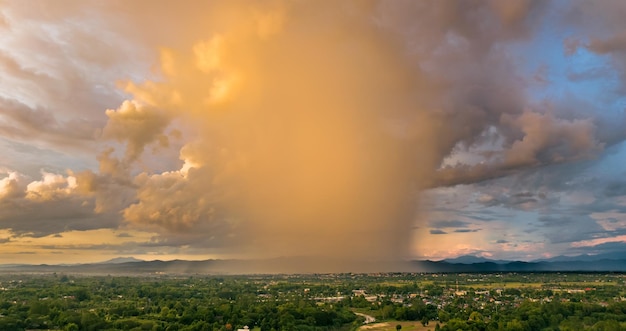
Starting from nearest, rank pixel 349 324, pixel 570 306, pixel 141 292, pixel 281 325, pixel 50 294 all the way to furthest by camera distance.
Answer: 1. pixel 281 325
2. pixel 349 324
3. pixel 570 306
4. pixel 50 294
5. pixel 141 292

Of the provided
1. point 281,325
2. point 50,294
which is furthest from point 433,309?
point 50,294

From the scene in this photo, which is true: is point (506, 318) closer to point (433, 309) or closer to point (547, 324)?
point (547, 324)

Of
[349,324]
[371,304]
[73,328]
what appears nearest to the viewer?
[73,328]

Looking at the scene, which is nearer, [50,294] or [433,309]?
[433,309]

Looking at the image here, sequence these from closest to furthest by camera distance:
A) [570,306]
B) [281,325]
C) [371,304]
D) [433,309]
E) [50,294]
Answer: [281,325] → [570,306] → [433,309] → [371,304] → [50,294]

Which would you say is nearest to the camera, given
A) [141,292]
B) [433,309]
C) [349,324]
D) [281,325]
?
[281,325]

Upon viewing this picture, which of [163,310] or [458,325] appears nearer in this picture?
[458,325]

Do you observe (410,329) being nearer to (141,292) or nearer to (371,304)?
(371,304)

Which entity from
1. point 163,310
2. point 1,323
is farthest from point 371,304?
point 1,323
